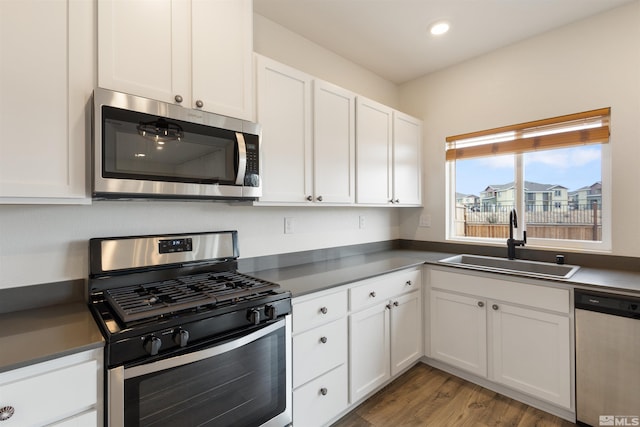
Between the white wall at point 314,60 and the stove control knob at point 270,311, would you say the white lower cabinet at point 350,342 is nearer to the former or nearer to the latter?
the stove control knob at point 270,311

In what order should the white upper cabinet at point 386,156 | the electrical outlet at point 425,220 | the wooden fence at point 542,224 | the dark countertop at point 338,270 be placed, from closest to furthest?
the dark countertop at point 338,270 < the wooden fence at point 542,224 < the white upper cabinet at point 386,156 < the electrical outlet at point 425,220

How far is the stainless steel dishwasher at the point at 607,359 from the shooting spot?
5.29 ft

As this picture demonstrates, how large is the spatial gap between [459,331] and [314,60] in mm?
2418

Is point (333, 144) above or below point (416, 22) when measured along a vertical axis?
below

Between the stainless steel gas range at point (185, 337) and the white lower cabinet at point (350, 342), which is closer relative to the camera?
the stainless steel gas range at point (185, 337)

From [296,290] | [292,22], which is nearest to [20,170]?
[296,290]

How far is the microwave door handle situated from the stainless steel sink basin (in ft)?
5.57

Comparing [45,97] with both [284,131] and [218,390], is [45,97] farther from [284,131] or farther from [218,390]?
[218,390]

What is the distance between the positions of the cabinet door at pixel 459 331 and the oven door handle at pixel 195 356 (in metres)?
1.52

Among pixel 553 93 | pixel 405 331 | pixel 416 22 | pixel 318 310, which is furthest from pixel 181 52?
pixel 553 93

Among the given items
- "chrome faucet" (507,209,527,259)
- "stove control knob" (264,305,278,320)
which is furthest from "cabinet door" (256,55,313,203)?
"chrome faucet" (507,209,527,259)

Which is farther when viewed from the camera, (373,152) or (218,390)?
(373,152)

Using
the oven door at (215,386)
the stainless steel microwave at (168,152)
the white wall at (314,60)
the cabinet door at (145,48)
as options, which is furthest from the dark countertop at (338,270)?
the white wall at (314,60)

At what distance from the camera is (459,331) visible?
230 centimetres
